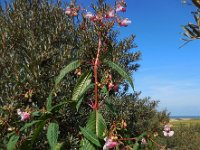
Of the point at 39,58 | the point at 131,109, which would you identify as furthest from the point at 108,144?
the point at 131,109

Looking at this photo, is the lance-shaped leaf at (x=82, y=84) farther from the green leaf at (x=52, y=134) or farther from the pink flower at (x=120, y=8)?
the pink flower at (x=120, y=8)

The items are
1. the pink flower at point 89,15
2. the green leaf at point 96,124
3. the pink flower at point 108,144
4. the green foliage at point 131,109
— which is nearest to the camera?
the pink flower at point 108,144

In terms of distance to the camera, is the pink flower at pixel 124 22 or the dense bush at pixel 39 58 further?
the dense bush at pixel 39 58

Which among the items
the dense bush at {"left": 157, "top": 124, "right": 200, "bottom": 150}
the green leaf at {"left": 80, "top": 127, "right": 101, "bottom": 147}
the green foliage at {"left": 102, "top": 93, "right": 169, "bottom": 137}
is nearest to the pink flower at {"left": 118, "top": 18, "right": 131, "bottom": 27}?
the green leaf at {"left": 80, "top": 127, "right": 101, "bottom": 147}

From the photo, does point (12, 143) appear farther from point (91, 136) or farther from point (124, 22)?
point (124, 22)

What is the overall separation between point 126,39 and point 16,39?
3.86 m

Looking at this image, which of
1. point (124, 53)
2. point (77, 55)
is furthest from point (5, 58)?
point (124, 53)

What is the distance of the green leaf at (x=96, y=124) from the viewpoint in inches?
119

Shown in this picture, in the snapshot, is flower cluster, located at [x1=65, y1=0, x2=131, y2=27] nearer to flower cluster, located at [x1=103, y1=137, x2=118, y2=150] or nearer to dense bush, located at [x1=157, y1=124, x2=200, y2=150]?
flower cluster, located at [x1=103, y1=137, x2=118, y2=150]

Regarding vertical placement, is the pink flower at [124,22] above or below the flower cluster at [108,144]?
above

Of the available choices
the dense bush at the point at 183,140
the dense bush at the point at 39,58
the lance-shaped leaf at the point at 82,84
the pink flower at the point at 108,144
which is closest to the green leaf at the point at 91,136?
the pink flower at the point at 108,144

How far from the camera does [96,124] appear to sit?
3047 millimetres

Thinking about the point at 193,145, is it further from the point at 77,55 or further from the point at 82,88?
the point at 82,88

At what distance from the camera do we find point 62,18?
10203mm
